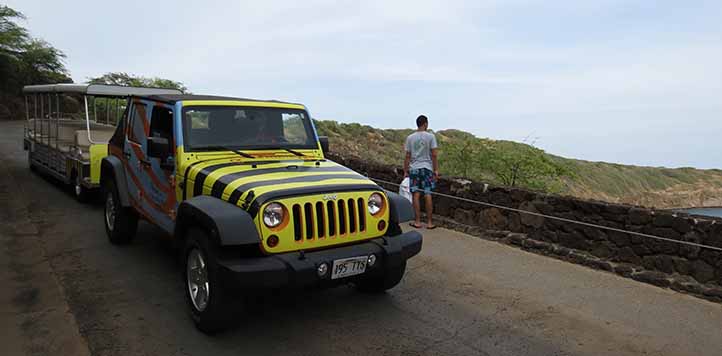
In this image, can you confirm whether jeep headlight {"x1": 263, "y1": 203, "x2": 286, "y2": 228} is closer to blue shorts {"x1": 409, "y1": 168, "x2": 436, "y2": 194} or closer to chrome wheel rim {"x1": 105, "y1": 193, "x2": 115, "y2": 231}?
chrome wheel rim {"x1": 105, "y1": 193, "x2": 115, "y2": 231}

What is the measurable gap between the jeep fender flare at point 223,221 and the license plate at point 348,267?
2.18 feet

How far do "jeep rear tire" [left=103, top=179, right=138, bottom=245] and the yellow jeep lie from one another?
0.67m

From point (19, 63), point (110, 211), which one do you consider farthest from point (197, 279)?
point (19, 63)

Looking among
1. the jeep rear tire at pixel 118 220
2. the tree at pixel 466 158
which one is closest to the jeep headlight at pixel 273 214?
the jeep rear tire at pixel 118 220

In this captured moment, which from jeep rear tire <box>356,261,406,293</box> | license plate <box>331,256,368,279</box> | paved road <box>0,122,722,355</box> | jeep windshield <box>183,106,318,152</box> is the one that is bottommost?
paved road <box>0,122,722,355</box>

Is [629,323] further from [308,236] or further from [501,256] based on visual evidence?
[308,236]

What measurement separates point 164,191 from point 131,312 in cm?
137

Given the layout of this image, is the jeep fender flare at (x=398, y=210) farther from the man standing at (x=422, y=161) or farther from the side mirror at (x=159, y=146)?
the man standing at (x=422, y=161)

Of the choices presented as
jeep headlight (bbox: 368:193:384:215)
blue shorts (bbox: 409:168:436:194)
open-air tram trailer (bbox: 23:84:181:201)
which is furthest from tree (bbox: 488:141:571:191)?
open-air tram trailer (bbox: 23:84:181:201)

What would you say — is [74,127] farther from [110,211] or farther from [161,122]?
[161,122]

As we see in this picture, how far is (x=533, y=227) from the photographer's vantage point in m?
7.32

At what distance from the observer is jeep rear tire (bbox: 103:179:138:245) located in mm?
6691

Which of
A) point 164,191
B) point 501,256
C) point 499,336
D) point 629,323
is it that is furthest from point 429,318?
point 164,191

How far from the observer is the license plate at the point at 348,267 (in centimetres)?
415
